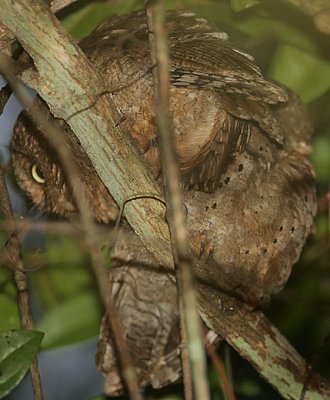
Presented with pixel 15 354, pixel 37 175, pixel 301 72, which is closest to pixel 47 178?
pixel 37 175

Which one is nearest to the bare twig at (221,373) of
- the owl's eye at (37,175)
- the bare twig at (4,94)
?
the owl's eye at (37,175)

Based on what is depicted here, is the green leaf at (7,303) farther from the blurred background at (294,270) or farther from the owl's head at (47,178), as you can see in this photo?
the owl's head at (47,178)

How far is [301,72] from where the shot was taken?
9.04 feet

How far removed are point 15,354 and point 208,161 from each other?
746 mm

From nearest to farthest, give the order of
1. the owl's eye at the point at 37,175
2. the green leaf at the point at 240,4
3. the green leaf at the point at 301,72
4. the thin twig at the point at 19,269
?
the thin twig at the point at 19,269, the green leaf at the point at 240,4, the owl's eye at the point at 37,175, the green leaf at the point at 301,72

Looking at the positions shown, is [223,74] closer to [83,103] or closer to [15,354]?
[83,103]

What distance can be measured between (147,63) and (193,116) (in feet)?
0.62

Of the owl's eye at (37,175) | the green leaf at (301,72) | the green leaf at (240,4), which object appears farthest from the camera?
the green leaf at (301,72)

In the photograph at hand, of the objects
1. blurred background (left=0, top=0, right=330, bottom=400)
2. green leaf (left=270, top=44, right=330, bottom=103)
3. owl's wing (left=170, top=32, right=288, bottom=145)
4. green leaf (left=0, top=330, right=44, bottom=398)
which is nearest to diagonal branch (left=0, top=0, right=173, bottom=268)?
owl's wing (left=170, top=32, right=288, bottom=145)

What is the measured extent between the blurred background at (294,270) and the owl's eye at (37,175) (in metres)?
0.10

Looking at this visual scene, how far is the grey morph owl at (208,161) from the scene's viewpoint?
2.12 m

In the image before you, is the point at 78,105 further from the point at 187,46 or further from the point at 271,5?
the point at 271,5

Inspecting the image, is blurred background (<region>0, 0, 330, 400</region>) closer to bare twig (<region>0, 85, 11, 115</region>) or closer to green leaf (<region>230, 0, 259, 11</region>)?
green leaf (<region>230, 0, 259, 11</region>)

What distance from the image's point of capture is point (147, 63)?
2115mm
